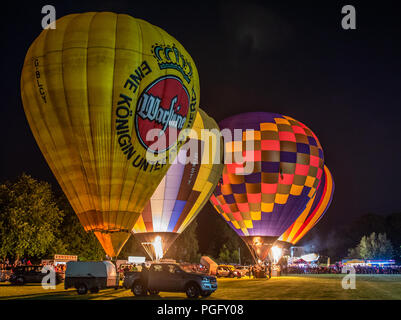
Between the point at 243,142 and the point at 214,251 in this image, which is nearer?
the point at 243,142

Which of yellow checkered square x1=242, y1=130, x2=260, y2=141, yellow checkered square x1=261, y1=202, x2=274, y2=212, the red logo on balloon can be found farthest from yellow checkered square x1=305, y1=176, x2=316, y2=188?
the red logo on balloon

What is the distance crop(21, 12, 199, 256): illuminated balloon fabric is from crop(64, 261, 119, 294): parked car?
1.34m

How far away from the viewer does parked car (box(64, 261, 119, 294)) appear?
62.5ft

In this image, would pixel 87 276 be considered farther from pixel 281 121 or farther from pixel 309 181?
pixel 309 181

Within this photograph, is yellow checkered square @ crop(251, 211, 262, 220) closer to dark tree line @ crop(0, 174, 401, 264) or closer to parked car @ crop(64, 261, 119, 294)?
dark tree line @ crop(0, 174, 401, 264)

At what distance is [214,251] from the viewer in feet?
316

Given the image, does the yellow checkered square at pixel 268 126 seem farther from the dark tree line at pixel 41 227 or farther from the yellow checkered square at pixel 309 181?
the dark tree line at pixel 41 227

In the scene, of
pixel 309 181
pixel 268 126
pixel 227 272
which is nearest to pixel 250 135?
pixel 268 126

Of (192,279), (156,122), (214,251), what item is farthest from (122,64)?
(214,251)

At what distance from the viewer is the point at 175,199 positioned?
29.8 metres

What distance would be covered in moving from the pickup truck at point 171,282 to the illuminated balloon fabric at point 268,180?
19.8 m
